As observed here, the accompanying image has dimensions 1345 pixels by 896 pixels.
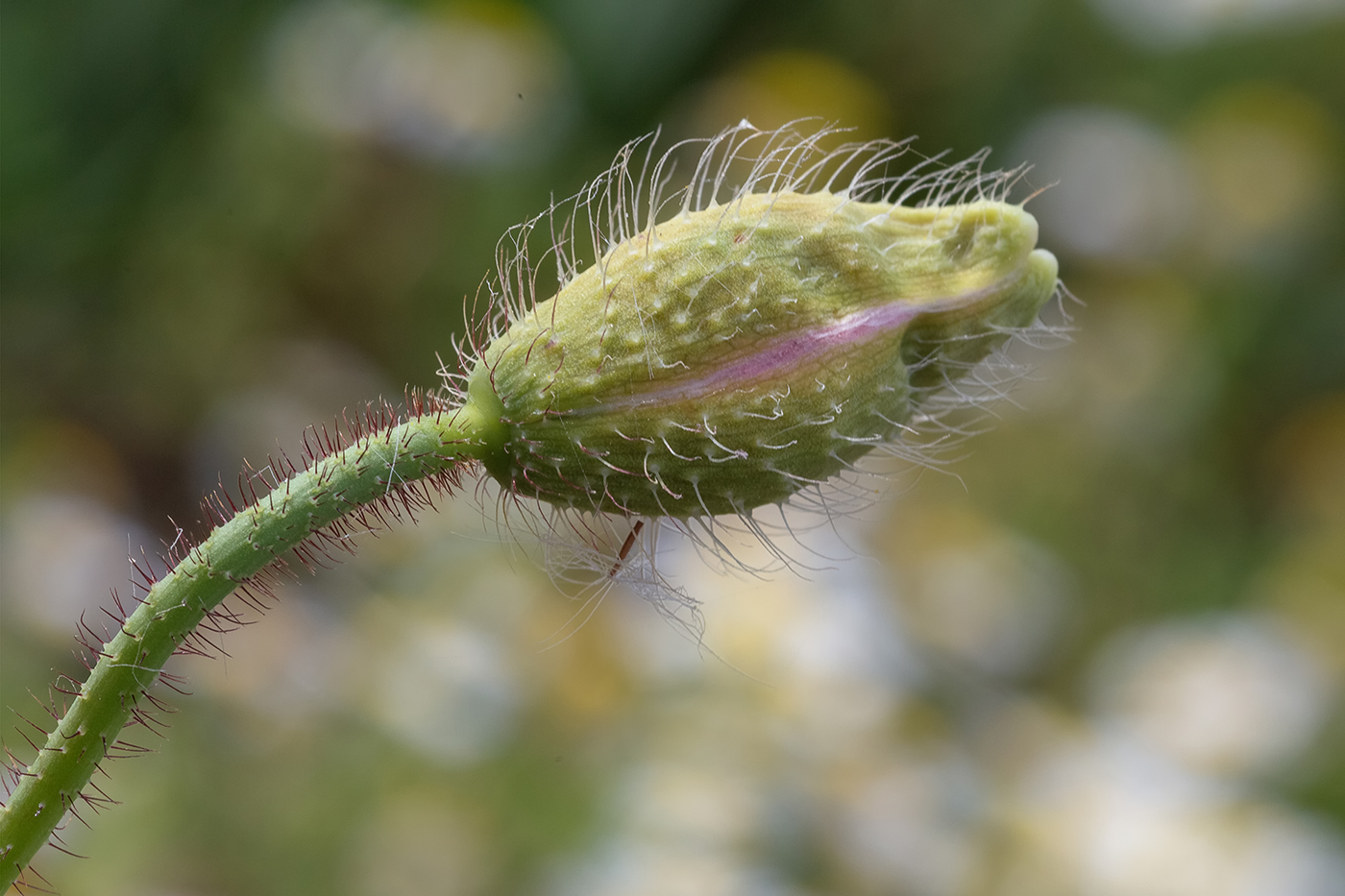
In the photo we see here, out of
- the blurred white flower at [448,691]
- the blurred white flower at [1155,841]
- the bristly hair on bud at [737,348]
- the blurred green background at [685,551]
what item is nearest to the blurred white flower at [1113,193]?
the blurred green background at [685,551]

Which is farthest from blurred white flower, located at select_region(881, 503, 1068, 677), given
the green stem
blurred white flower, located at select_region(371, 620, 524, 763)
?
the green stem

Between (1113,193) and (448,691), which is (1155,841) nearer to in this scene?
(448,691)

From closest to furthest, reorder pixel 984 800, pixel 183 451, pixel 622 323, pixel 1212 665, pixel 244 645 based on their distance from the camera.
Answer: pixel 622 323 < pixel 984 800 < pixel 244 645 < pixel 1212 665 < pixel 183 451

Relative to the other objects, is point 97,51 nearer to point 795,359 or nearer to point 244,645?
point 244,645

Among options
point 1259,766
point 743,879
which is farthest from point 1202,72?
point 743,879

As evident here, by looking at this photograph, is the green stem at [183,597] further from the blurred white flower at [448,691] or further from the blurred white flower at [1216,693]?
the blurred white flower at [1216,693]

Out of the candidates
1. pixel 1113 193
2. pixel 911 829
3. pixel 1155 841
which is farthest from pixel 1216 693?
pixel 1113 193

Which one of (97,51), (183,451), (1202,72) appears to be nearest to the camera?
(97,51)

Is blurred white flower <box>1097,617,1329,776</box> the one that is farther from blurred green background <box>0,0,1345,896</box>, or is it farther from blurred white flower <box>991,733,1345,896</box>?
blurred white flower <box>991,733,1345,896</box>
